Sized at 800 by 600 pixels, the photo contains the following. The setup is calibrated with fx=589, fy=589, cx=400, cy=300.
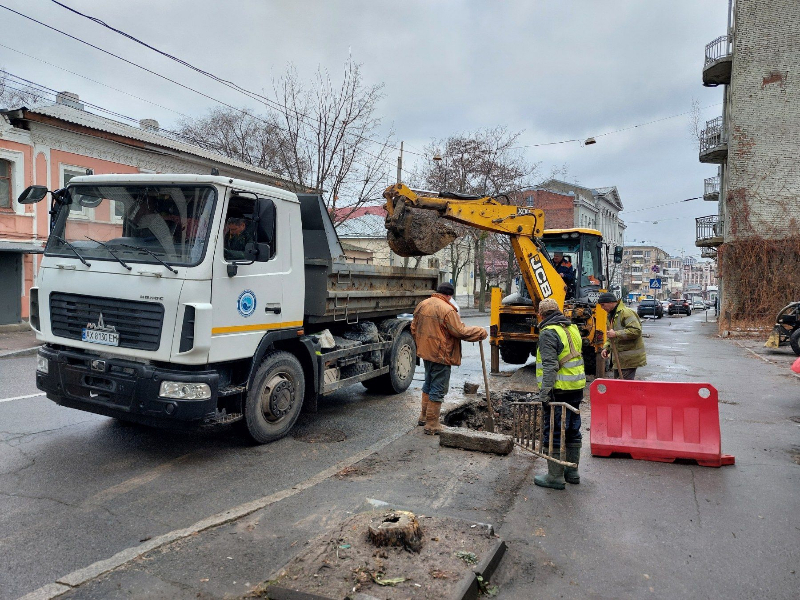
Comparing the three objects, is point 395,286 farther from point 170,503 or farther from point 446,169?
point 446,169

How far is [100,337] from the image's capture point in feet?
17.9

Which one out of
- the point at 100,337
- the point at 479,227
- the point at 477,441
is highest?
the point at 479,227

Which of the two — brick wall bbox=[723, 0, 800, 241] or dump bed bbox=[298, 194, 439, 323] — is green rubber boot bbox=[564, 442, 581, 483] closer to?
dump bed bbox=[298, 194, 439, 323]

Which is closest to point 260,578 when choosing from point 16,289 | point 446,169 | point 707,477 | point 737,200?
point 707,477

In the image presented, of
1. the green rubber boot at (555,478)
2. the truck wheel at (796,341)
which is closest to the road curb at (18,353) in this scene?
the green rubber boot at (555,478)

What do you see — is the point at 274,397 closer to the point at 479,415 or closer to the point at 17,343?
the point at 479,415

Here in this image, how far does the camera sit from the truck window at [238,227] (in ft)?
18.4

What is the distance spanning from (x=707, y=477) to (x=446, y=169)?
29.9 metres

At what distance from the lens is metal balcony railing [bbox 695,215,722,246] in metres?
32.1

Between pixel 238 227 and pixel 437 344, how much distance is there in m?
2.69

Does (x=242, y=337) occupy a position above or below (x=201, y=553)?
above

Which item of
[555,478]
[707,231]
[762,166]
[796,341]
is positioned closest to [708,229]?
[707,231]

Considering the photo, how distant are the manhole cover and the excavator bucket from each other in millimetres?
2741

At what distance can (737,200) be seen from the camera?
26.6 m
